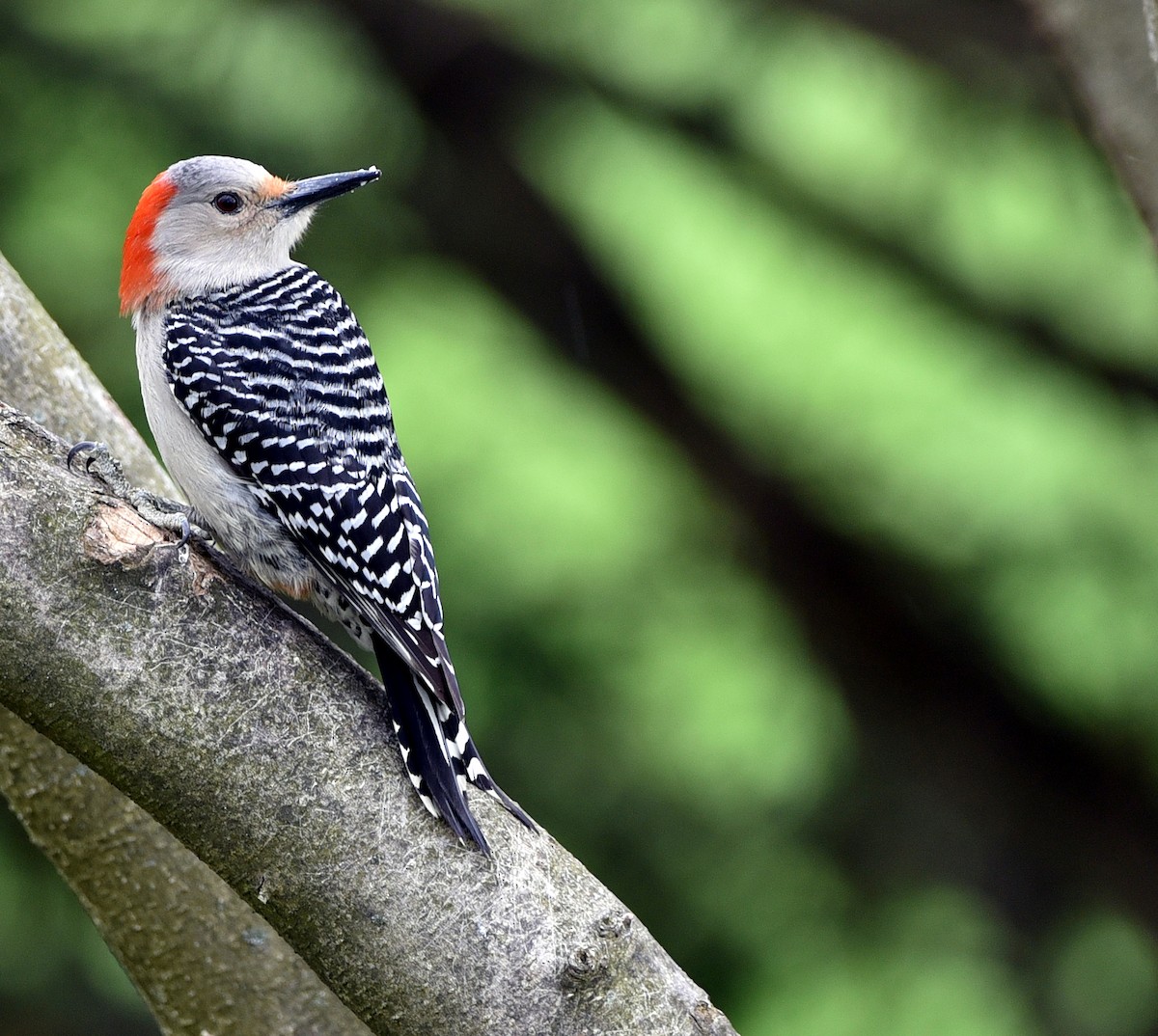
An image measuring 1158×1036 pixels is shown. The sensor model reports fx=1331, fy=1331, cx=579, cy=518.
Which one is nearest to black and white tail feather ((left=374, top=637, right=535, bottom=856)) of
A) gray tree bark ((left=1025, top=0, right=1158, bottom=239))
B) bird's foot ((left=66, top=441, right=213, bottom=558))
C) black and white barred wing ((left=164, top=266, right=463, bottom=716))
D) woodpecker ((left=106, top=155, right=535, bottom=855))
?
woodpecker ((left=106, top=155, right=535, bottom=855))

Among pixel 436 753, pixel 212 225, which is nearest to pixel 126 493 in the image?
pixel 436 753

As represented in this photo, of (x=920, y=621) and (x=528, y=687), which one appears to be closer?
(x=528, y=687)

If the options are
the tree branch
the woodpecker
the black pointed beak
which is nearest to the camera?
the woodpecker

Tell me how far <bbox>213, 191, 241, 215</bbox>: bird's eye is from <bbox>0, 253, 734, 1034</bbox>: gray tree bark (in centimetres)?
123

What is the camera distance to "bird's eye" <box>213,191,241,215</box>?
117 inches

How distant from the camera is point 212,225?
2.93 metres

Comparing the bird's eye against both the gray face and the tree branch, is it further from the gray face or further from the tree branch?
the tree branch

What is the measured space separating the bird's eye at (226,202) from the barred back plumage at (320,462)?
0.38 metres

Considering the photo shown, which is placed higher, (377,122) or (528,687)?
(377,122)

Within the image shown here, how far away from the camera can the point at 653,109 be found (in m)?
4.79

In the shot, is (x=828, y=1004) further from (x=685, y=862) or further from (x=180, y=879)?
(x=180, y=879)

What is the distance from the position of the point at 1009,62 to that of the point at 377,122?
218 centimetres

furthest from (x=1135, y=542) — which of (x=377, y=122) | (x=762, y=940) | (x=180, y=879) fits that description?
(x=180, y=879)

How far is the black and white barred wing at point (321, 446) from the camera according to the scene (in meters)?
2.29
